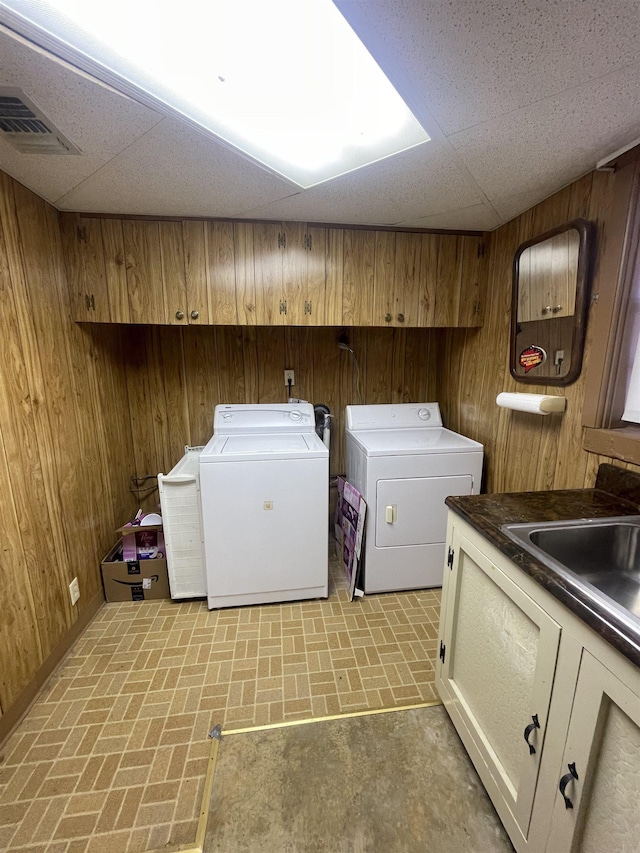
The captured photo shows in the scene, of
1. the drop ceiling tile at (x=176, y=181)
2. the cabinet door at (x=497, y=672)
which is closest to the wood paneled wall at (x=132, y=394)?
the drop ceiling tile at (x=176, y=181)

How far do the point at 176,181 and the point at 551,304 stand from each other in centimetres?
178

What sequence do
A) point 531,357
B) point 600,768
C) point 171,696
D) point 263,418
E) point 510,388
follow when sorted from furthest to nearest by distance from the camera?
point 263,418 → point 510,388 → point 531,357 → point 171,696 → point 600,768

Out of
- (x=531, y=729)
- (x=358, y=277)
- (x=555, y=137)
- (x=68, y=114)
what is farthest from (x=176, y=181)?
(x=531, y=729)

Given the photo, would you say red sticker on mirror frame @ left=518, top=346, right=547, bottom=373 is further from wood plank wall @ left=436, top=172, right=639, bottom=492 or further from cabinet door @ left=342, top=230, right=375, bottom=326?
cabinet door @ left=342, top=230, right=375, bottom=326

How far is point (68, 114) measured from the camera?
44.8 inches

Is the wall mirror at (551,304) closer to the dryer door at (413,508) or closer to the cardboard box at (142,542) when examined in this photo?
the dryer door at (413,508)

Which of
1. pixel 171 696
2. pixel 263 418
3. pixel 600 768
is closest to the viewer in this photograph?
pixel 600 768

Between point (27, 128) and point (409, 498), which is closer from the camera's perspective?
point (27, 128)

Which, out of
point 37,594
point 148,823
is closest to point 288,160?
point 37,594

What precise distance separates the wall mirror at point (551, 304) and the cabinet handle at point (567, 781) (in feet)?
4.37

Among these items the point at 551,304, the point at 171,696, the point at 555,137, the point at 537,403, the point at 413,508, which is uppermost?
the point at 555,137

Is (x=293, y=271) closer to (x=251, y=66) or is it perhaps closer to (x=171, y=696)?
(x=251, y=66)

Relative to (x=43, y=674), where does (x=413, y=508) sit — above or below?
above

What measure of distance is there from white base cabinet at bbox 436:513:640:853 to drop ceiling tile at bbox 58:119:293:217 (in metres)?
1.64
